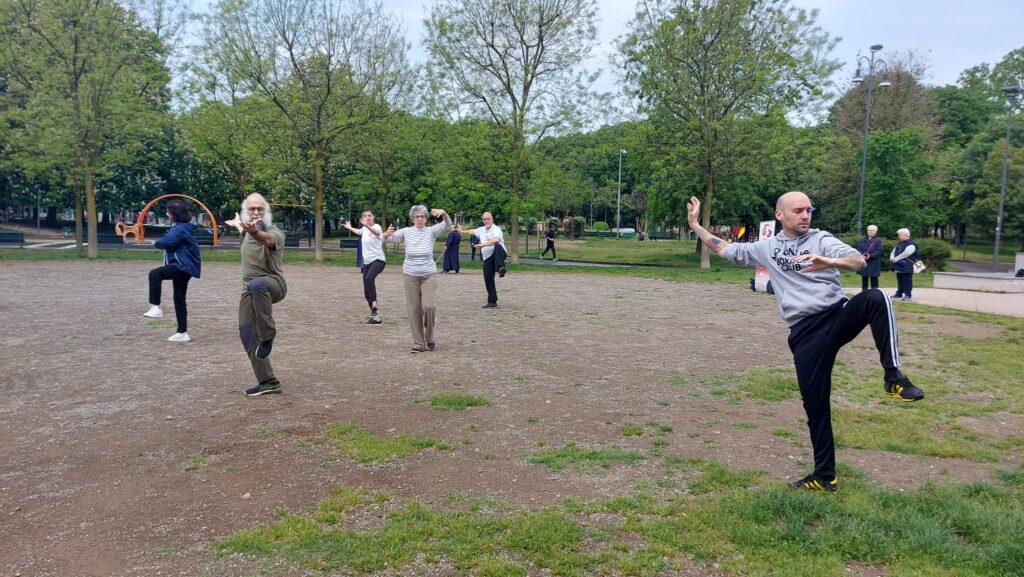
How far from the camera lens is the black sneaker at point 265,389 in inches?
261

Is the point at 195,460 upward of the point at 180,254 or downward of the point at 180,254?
downward

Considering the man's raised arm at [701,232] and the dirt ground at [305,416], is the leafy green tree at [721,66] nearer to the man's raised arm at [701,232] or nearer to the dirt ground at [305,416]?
the dirt ground at [305,416]

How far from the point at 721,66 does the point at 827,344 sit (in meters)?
26.0

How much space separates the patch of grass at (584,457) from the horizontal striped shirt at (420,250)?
14.1 feet

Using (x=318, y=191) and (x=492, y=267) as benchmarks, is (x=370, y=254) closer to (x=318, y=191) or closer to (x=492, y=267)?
(x=492, y=267)

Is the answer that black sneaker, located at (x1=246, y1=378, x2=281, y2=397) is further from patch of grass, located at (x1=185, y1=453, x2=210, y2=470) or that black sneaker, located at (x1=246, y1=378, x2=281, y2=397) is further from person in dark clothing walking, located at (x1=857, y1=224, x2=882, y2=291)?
person in dark clothing walking, located at (x1=857, y1=224, x2=882, y2=291)

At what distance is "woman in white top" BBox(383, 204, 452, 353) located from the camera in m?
8.80

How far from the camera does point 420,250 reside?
348 inches

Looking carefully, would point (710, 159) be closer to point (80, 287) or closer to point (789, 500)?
point (80, 287)

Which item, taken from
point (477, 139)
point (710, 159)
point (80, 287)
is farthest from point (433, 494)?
point (710, 159)

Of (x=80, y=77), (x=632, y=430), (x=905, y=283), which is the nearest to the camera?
(x=632, y=430)

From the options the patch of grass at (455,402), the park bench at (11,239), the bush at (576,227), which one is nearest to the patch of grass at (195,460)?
the patch of grass at (455,402)

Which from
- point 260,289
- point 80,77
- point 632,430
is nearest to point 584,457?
point 632,430

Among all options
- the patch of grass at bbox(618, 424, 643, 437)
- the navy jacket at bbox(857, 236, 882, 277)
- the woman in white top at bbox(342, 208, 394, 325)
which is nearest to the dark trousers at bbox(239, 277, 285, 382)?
the patch of grass at bbox(618, 424, 643, 437)
